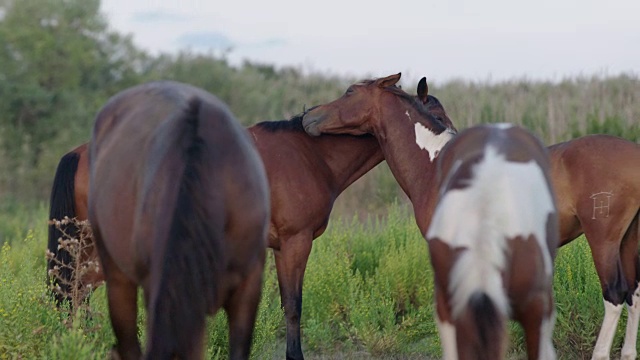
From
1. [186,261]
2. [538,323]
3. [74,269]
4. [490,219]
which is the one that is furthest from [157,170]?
[74,269]

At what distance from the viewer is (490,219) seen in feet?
10.2

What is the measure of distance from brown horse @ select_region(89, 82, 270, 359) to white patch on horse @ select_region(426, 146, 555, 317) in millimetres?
719

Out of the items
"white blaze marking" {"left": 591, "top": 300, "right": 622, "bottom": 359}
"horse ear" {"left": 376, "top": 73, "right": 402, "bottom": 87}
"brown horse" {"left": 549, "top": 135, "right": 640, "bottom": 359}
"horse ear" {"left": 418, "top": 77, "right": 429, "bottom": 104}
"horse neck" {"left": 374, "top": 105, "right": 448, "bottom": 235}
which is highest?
"horse ear" {"left": 376, "top": 73, "right": 402, "bottom": 87}

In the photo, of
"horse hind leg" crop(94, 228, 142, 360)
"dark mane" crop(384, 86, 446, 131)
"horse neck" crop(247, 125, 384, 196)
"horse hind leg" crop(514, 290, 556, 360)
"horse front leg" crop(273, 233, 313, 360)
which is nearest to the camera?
"horse hind leg" crop(514, 290, 556, 360)

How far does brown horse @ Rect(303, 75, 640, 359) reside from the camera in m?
5.93

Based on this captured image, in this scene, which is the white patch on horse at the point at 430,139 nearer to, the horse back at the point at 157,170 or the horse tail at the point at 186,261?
the horse back at the point at 157,170

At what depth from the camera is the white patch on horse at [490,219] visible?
3.02 m

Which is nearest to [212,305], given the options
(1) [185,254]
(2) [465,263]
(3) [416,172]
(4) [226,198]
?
(1) [185,254]

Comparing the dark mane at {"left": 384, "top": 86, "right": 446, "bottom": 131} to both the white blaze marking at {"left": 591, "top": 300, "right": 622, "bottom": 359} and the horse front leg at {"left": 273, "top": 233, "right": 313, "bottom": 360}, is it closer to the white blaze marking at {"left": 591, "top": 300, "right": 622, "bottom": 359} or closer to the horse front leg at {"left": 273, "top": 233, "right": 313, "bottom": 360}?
the horse front leg at {"left": 273, "top": 233, "right": 313, "bottom": 360}

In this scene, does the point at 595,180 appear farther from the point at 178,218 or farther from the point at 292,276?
A: the point at 178,218

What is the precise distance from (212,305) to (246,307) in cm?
40

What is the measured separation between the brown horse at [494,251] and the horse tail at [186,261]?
84 cm

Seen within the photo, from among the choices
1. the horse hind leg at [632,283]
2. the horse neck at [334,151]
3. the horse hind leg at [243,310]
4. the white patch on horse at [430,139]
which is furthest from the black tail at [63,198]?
the horse hind leg at [632,283]

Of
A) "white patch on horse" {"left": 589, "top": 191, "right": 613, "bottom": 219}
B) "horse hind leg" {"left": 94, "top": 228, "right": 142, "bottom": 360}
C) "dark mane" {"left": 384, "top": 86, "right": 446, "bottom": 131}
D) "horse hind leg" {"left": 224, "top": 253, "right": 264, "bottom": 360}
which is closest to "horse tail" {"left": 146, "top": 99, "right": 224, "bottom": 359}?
"horse hind leg" {"left": 224, "top": 253, "right": 264, "bottom": 360}
